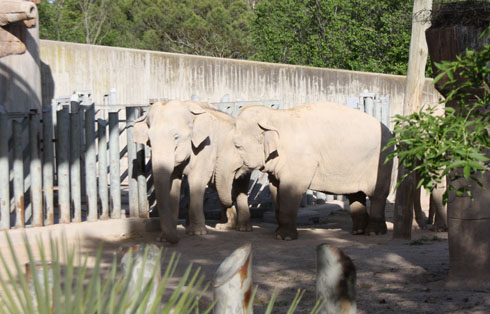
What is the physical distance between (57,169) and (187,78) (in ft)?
33.1

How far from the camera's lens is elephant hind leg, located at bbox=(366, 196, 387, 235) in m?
9.66

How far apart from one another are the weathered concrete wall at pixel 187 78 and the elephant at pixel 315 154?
27.0 feet

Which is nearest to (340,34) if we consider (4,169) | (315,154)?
(315,154)

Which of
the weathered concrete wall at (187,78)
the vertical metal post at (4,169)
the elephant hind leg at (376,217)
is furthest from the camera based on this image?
the weathered concrete wall at (187,78)

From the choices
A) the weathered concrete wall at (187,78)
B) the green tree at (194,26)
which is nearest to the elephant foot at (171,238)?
the weathered concrete wall at (187,78)

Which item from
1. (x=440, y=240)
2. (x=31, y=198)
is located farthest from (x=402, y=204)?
(x=31, y=198)

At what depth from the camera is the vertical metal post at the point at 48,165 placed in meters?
8.93

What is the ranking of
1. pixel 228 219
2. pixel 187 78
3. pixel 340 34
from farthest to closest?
pixel 340 34 → pixel 187 78 → pixel 228 219

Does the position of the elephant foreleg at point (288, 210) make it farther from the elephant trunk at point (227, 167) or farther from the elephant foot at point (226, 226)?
the elephant foot at point (226, 226)

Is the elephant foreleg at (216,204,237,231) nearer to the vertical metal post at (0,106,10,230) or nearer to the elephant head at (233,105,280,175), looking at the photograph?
the elephant head at (233,105,280,175)

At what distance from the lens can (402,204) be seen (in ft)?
28.8

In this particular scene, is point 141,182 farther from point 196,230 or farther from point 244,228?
point 244,228

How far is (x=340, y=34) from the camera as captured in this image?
28672 mm

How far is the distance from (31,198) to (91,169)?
0.81 m
